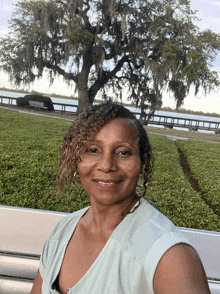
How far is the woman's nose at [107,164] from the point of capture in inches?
26.1

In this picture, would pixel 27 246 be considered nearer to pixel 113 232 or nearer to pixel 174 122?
pixel 113 232

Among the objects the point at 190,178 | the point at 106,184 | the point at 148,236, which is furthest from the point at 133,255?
the point at 190,178

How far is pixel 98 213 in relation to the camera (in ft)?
2.40

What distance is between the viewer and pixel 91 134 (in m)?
0.70

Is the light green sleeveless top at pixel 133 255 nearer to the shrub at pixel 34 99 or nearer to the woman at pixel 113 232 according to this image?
the woman at pixel 113 232

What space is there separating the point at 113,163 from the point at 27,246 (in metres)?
0.58

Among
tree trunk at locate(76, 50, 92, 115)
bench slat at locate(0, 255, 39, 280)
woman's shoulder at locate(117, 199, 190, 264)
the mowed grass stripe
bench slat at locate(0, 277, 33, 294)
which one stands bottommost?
the mowed grass stripe

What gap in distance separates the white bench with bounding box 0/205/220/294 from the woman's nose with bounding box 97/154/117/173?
52 cm

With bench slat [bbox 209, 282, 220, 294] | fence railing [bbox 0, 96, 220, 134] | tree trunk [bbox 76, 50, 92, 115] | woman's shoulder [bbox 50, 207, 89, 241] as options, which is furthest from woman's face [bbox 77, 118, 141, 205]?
tree trunk [bbox 76, 50, 92, 115]

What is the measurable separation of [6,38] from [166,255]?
39.5ft

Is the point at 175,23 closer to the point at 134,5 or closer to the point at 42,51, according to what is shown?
the point at 134,5

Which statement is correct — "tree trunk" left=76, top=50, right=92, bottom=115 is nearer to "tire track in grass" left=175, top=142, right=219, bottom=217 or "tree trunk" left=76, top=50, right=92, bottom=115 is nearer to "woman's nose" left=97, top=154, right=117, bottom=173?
"tire track in grass" left=175, top=142, right=219, bottom=217

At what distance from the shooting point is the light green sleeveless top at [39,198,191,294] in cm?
54

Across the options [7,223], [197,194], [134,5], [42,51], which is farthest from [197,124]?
[7,223]
